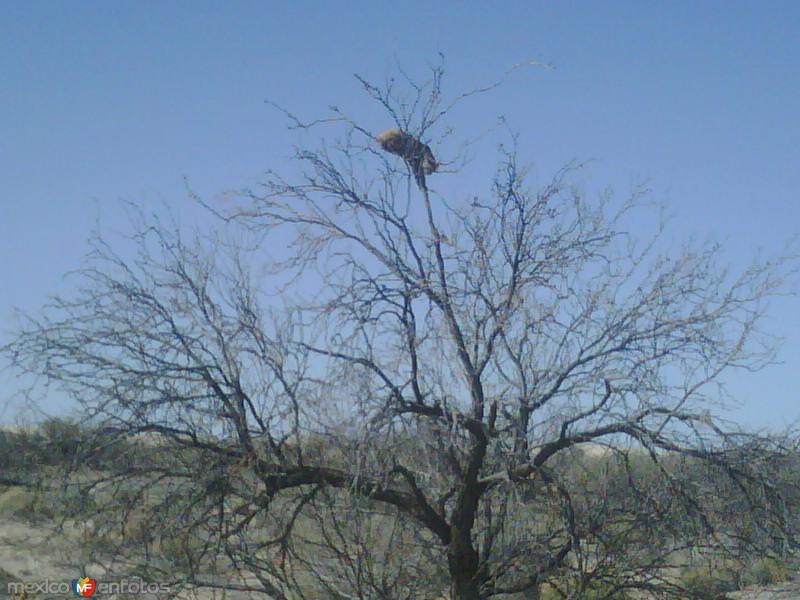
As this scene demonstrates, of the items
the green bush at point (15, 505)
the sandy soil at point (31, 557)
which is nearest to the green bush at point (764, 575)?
the sandy soil at point (31, 557)

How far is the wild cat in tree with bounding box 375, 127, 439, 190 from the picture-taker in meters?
8.45

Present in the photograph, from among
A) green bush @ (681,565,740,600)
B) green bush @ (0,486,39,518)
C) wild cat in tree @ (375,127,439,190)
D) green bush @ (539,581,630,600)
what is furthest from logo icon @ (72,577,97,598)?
green bush @ (0,486,39,518)

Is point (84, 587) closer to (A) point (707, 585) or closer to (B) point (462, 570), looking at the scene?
(B) point (462, 570)

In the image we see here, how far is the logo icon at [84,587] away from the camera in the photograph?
9.54 meters

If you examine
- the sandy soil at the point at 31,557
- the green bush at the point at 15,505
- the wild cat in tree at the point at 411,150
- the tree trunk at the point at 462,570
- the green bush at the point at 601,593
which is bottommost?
the green bush at the point at 601,593

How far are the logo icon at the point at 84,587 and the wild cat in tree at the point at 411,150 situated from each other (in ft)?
17.5

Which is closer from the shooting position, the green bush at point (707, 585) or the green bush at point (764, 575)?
the green bush at point (707, 585)

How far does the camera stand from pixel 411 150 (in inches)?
334

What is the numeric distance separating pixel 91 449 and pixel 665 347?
16.7ft

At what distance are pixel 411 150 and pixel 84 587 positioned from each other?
571 cm

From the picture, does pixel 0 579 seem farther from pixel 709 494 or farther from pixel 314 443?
pixel 709 494

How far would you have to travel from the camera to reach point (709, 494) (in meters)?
8.26

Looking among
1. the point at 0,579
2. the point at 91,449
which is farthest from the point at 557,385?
the point at 0,579

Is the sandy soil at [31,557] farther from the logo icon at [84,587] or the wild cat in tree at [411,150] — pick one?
the wild cat in tree at [411,150]
